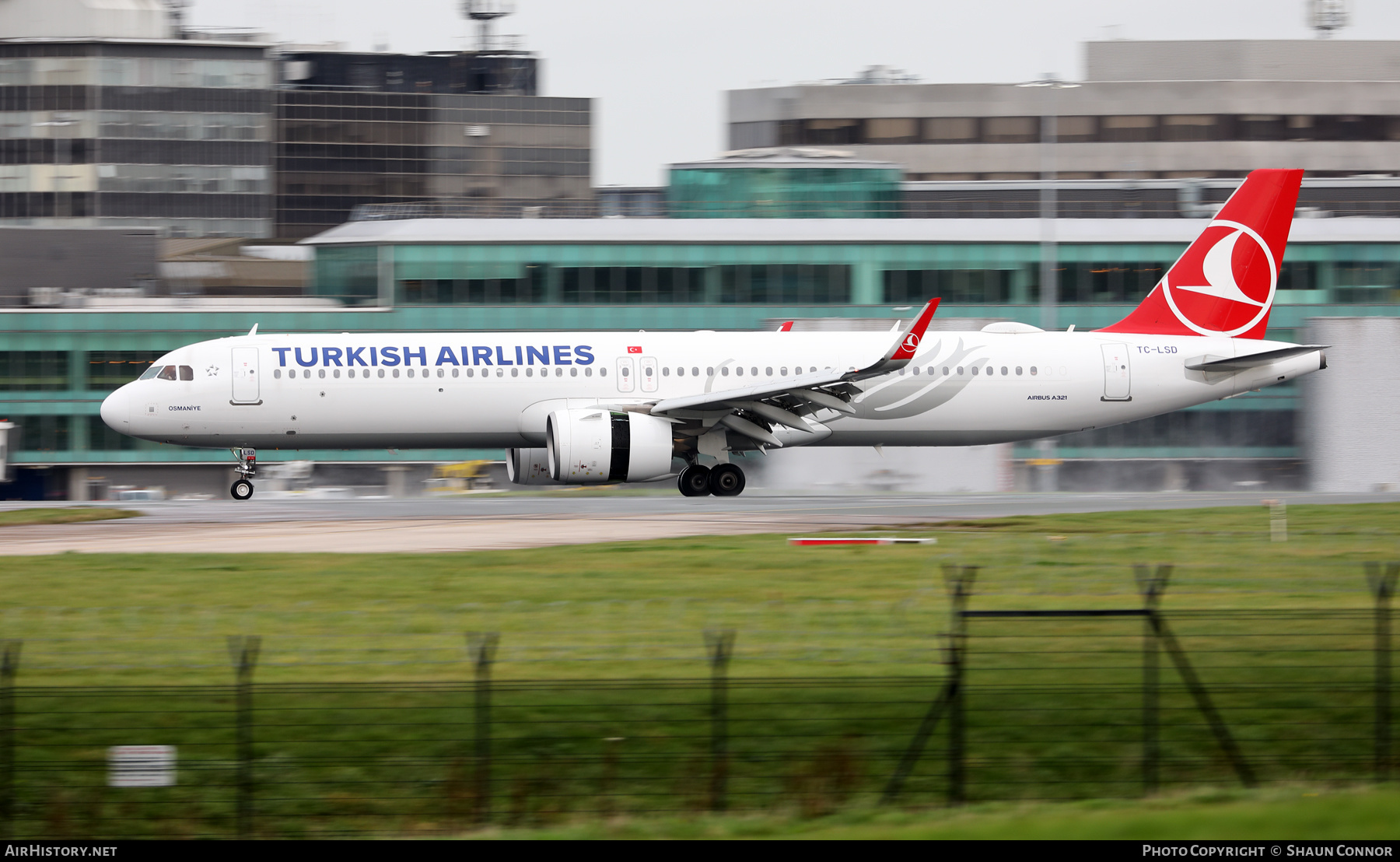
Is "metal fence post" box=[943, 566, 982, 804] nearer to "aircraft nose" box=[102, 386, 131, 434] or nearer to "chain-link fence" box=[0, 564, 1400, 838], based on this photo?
"chain-link fence" box=[0, 564, 1400, 838]

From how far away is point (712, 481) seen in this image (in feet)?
117

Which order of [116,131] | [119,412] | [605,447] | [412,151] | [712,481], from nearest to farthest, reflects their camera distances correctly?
1. [605,447]
2. [119,412]
3. [712,481]
4. [116,131]
5. [412,151]

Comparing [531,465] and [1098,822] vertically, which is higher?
[531,465]

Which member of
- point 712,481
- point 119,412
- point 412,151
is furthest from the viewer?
point 412,151

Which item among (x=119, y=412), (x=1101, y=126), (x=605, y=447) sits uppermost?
(x=1101, y=126)

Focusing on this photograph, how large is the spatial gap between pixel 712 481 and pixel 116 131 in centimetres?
10801

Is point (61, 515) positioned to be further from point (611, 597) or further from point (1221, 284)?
point (1221, 284)

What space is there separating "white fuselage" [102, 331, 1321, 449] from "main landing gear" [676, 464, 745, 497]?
69.7 inches

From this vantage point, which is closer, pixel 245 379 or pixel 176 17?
pixel 245 379

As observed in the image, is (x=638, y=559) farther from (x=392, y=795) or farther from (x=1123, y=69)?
(x=1123, y=69)

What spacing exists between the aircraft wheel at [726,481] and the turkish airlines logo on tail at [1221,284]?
11.3 m

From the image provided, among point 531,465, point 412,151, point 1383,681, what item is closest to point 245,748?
point 1383,681

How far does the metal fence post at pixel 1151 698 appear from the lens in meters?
12.3

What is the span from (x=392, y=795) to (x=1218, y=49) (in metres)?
128
